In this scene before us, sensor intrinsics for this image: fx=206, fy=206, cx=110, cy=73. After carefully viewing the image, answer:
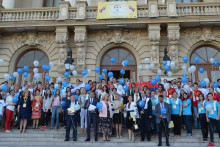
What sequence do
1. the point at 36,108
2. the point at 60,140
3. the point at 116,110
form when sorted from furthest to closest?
the point at 36,108 < the point at 116,110 < the point at 60,140

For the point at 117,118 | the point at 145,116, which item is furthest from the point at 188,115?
the point at 117,118

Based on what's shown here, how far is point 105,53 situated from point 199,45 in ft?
22.3

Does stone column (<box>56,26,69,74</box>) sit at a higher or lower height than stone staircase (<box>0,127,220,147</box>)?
higher

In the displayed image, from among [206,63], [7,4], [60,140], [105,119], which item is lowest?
[60,140]

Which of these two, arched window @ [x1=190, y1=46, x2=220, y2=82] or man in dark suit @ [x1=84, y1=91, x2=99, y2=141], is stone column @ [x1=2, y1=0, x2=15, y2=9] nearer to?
man in dark suit @ [x1=84, y1=91, x2=99, y2=141]

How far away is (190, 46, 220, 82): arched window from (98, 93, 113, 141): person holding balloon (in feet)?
28.7

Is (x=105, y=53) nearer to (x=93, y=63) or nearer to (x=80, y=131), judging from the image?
(x=93, y=63)

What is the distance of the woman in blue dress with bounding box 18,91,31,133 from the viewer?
9.16m

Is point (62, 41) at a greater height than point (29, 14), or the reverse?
point (29, 14)

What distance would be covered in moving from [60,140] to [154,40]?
9.10 metres

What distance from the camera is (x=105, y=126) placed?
8117mm

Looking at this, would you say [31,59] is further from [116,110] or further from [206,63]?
[206,63]

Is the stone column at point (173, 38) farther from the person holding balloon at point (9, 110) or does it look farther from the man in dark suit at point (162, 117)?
the person holding balloon at point (9, 110)

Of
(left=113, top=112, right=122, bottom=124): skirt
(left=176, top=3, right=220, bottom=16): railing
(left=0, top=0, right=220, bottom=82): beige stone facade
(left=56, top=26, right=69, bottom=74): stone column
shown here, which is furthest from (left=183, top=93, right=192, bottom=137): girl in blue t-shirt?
(left=56, top=26, right=69, bottom=74): stone column
